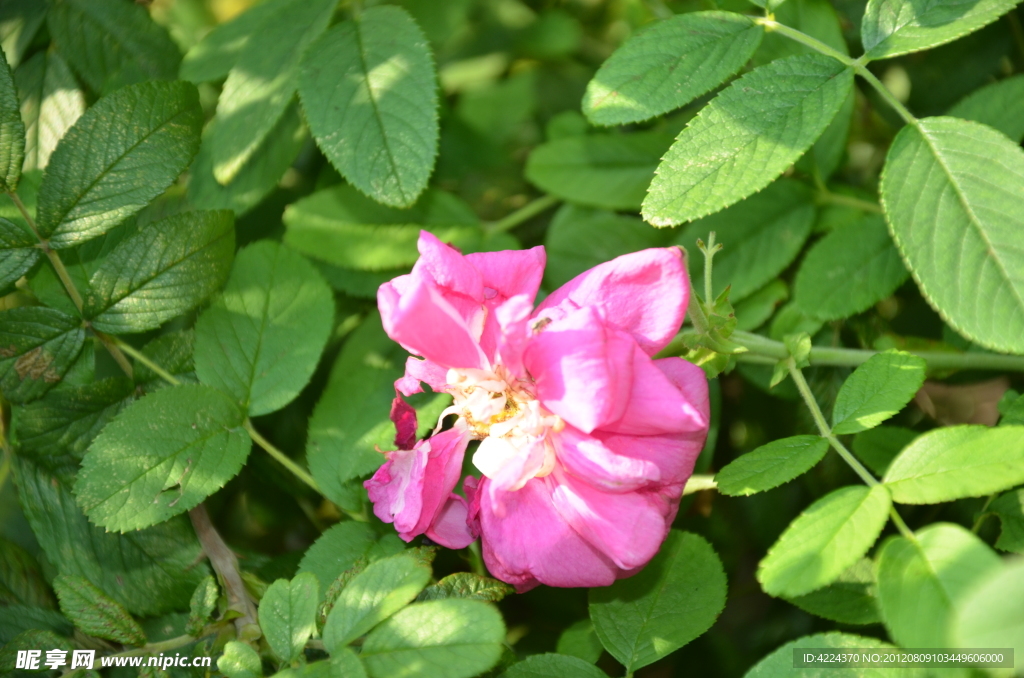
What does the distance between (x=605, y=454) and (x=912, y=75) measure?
4.14ft

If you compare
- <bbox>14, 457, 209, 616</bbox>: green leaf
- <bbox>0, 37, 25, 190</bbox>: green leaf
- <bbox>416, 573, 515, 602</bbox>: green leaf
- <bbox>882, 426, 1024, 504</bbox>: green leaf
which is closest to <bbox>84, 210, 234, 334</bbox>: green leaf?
→ <bbox>0, 37, 25, 190</bbox>: green leaf

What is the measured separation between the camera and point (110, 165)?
1.37 m

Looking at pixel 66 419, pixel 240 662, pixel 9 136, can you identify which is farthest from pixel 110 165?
pixel 240 662

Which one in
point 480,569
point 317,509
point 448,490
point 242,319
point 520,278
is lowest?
point 317,509

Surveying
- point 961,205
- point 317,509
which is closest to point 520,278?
point 961,205

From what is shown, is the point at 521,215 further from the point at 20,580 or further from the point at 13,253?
the point at 20,580

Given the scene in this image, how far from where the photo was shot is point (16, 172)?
53.4 inches

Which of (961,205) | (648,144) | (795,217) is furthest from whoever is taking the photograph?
(648,144)

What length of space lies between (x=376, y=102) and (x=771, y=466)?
3.01ft

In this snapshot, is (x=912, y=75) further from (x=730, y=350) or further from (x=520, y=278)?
(x=520, y=278)

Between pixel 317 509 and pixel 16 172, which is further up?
pixel 16 172

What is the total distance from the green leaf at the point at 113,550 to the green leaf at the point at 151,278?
298 millimetres

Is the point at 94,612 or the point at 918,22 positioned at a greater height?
the point at 918,22

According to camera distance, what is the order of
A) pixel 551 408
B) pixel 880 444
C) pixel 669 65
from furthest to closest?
pixel 880 444 < pixel 669 65 < pixel 551 408
